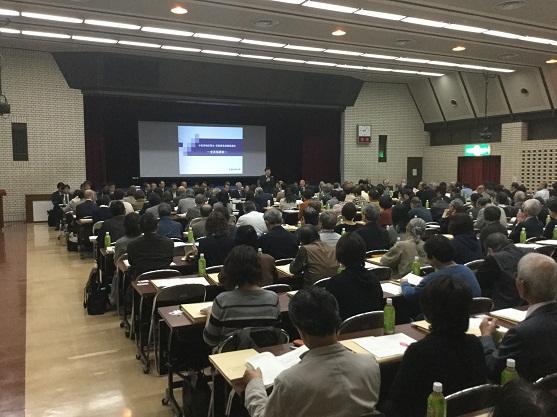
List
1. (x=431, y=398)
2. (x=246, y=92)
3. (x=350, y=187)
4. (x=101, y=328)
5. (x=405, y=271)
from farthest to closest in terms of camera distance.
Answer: (x=246, y=92), (x=350, y=187), (x=101, y=328), (x=405, y=271), (x=431, y=398)

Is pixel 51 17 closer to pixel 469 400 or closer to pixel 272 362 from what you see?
pixel 272 362

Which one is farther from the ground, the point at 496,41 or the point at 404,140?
the point at 496,41

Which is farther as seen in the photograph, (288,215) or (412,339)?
(288,215)

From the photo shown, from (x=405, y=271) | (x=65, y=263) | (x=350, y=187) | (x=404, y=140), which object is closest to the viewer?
(x=405, y=271)

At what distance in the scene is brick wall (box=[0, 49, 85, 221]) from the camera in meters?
14.5

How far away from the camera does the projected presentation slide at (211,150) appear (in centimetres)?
1778

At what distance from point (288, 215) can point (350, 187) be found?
8.02ft

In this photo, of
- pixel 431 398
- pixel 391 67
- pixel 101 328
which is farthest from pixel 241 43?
pixel 431 398

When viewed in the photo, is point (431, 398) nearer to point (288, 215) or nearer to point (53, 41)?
point (288, 215)

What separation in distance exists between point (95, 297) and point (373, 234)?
12.2 ft

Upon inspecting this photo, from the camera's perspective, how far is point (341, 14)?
402 inches

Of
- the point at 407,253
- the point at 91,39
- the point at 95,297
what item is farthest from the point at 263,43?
the point at 407,253

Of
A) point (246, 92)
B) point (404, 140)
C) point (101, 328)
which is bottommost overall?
point (101, 328)

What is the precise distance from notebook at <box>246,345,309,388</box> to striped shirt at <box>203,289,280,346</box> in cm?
42
